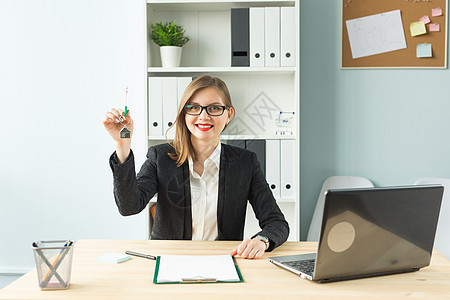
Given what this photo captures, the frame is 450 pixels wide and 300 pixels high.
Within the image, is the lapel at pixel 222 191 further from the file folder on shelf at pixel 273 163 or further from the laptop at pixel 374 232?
the file folder on shelf at pixel 273 163

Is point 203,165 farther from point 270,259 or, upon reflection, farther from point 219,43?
point 219,43

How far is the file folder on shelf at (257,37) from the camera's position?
7.97 feet

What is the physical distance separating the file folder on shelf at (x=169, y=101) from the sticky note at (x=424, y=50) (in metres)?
1.51

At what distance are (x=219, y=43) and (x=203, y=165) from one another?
3.87 ft

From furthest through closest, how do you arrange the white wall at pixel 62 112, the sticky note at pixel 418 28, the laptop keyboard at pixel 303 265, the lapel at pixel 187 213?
the white wall at pixel 62 112, the sticky note at pixel 418 28, the lapel at pixel 187 213, the laptop keyboard at pixel 303 265

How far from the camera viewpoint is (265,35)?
8.00ft

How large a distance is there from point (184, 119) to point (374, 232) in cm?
97

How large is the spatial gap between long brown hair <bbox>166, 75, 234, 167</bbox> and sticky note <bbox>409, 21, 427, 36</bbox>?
1487 mm

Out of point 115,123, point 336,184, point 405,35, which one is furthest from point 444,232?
point 115,123

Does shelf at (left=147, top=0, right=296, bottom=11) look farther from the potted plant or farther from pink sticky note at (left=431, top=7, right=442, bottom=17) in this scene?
pink sticky note at (left=431, top=7, right=442, bottom=17)

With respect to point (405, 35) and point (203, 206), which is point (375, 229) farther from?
point (405, 35)

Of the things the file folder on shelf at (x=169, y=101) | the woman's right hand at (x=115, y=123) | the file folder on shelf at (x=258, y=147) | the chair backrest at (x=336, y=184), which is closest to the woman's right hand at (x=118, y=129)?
the woman's right hand at (x=115, y=123)

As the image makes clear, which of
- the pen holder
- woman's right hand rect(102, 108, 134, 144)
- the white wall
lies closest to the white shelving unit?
the white wall

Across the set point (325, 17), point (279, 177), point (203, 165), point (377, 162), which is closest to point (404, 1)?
point (325, 17)
